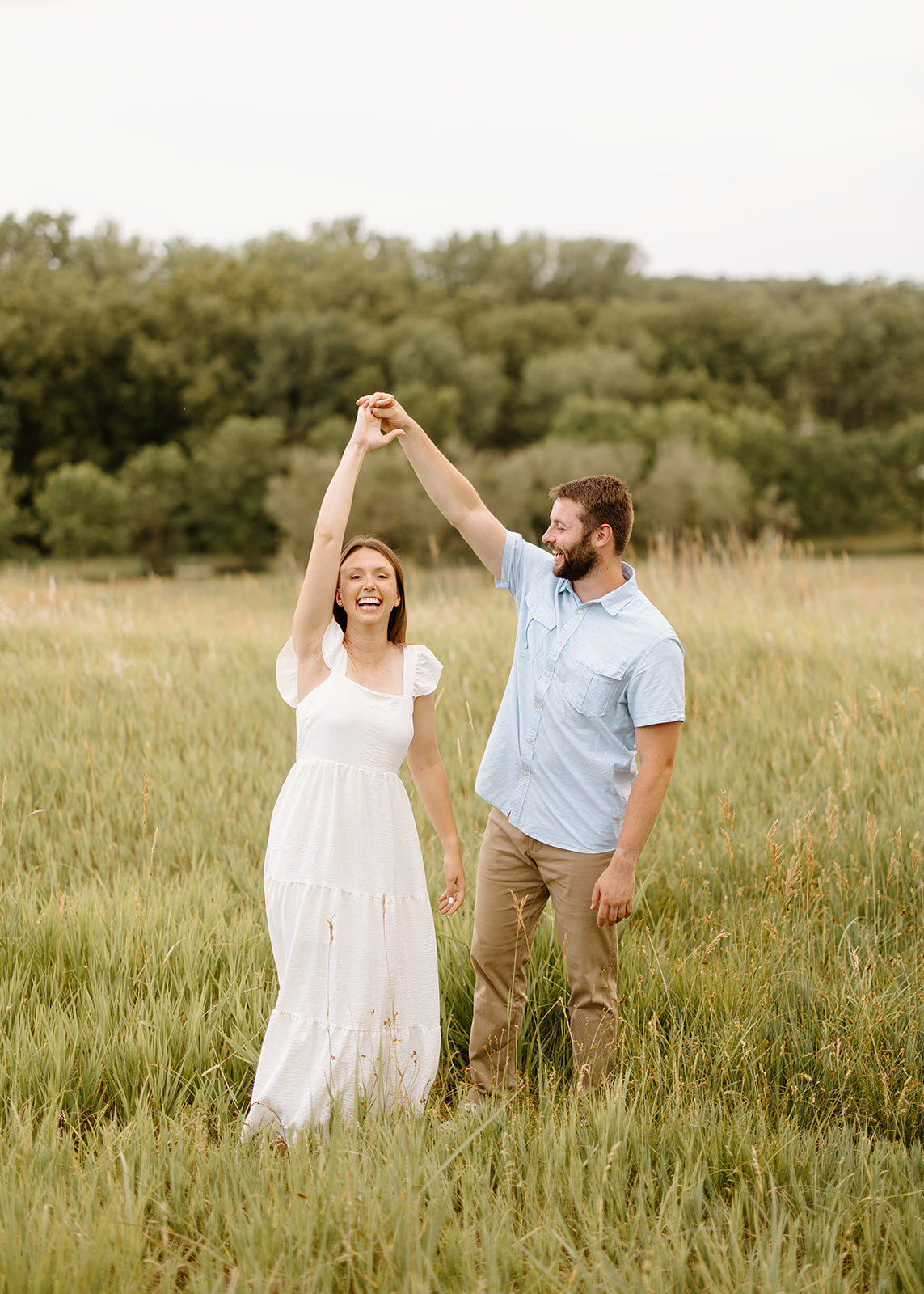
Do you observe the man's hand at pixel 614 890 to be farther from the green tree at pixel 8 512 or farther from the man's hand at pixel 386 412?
the green tree at pixel 8 512

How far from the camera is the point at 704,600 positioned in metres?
8.93

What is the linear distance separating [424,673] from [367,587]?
376 millimetres

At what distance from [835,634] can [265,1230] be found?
22.9 feet

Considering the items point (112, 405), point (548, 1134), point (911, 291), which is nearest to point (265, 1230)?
point (548, 1134)

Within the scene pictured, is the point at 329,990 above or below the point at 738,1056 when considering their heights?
above

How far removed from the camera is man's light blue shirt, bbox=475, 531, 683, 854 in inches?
127

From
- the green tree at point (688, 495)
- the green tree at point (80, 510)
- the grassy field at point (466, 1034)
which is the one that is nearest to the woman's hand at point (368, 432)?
the grassy field at point (466, 1034)

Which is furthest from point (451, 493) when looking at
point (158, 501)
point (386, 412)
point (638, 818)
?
point (158, 501)

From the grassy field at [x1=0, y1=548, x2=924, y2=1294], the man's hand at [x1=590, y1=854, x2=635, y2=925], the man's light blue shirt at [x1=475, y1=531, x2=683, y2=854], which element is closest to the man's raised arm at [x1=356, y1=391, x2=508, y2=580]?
the man's light blue shirt at [x1=475, y1=531, x2=683, y2=854]

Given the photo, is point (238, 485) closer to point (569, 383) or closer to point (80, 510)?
point (80, 510)

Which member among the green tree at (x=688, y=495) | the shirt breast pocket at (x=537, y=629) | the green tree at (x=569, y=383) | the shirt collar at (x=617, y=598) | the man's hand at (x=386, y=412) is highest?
the green tree at (x=569, y=383)

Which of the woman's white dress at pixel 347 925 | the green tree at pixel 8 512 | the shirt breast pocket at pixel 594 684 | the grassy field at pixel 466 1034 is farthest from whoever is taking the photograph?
the green tree at pixel 8 512

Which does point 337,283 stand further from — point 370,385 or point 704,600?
point 704,600

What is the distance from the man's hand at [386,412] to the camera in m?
3.37
